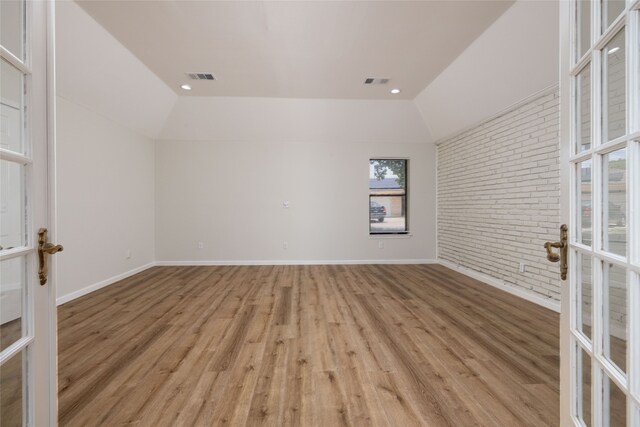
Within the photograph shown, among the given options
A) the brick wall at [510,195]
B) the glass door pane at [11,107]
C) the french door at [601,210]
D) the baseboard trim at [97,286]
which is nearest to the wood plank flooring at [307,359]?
the baseboard trim at [97,286]

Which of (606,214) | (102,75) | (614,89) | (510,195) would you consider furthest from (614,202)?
(102,75)

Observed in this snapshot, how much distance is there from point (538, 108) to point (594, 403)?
3651 mm

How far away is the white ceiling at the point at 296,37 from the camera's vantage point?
2.65 m

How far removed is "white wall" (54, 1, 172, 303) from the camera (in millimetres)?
3127

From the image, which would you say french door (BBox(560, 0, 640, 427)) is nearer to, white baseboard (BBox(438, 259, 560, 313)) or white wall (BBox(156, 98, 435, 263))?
white baseboard (BBox(438, 259, 560, 313))

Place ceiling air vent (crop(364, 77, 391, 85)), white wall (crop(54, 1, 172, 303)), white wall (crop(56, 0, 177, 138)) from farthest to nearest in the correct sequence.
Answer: ceiling air vent (crop(364, 77, 391, 85)), white wall (crop(54, 1, 172, 303)), white wall (crop(56, 0, 177, 138))

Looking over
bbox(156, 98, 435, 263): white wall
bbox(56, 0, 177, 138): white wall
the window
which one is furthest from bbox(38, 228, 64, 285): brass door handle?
the window

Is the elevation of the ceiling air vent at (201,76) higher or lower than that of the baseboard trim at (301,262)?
higher

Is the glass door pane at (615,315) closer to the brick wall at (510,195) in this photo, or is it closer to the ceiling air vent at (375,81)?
the brick wall at (510,195)

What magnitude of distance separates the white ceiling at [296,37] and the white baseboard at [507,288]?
3158 mm

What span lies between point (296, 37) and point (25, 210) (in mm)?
3000

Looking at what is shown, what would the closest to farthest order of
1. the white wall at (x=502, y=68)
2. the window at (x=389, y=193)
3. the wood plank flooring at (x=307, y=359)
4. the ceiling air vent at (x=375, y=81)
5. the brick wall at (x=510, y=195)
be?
the wood plank flooring at (x=307, y=359), the white wall at (x=502, y=68), the brick wall at (x=510, y=195), the ceiling air vent at (x=375, y=81), the window at (x=389, y=193)

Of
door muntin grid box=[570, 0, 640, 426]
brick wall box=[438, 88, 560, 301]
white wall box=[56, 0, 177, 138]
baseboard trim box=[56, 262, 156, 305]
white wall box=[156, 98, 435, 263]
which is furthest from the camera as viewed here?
white wall box=[156, 98, 435, 263]

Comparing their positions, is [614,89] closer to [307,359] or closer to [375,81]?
[307,359]
